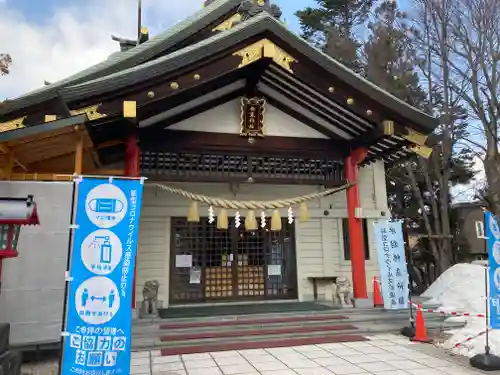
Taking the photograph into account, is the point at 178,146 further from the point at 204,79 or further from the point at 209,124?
the point at 204,79

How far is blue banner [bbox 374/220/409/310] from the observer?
8.11 metres

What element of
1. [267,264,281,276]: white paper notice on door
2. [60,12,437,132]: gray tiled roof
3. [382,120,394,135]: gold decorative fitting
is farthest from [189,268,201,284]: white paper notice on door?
[382,120,394,135]: gold decorative fitting

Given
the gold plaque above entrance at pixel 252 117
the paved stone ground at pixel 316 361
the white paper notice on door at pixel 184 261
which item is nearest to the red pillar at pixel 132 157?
the gold plaque above entrance at pixel 252 117

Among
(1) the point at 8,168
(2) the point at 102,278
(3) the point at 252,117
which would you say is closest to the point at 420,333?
(3) the point at 252,117

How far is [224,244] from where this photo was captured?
430 inches

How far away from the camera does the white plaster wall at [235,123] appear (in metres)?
9.48

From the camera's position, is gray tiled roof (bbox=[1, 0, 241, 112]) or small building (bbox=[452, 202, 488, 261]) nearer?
gray tiled roof (bbox=[1, 0, 241, 112])

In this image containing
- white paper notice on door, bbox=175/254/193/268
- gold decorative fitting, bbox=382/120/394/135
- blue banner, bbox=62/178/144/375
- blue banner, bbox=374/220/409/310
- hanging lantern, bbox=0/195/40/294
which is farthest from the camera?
white paper notice on door, bbox=175/254/193/268

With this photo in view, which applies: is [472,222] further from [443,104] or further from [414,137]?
[414,137]

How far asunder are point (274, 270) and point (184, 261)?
2.63m

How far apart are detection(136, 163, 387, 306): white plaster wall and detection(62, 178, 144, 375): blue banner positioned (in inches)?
245

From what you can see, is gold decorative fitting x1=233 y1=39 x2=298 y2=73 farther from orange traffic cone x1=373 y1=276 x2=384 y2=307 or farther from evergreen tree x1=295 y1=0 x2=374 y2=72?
evergreen tree x1=295 y1=0 x2=374 y2=72

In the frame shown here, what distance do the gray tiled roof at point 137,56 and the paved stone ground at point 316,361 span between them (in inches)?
221

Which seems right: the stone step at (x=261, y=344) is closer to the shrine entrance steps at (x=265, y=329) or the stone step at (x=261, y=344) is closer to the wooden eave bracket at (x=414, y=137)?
the shrine entrance steps at (x=265, y=329)
